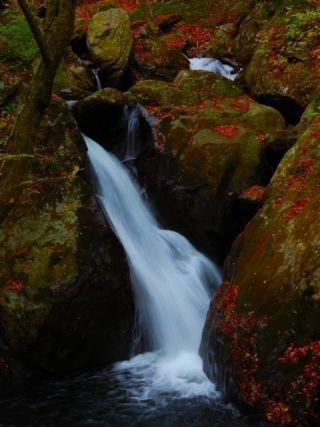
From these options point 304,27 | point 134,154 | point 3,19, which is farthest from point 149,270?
point 3,19

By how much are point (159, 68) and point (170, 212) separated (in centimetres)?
770

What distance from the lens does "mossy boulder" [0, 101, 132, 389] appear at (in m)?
8.47

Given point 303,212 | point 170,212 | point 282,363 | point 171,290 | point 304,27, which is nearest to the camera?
point 282,363

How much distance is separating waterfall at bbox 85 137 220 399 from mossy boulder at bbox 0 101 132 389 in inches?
22.9

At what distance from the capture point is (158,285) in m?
10.3

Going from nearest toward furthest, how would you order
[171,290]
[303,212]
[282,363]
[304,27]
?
1. [282,363]
2. [303,212]
3. [171,290]
4. [304,27]

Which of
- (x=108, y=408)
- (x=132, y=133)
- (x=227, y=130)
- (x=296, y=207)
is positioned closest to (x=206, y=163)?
(x=227, y=130)

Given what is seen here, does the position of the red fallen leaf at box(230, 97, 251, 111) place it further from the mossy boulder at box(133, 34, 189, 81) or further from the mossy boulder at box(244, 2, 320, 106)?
the mossy boulder at box(133, 34, 189, 81)

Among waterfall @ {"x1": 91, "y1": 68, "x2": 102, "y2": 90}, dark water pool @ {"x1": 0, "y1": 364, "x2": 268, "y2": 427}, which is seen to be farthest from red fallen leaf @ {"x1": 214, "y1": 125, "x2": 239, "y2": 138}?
dark water pool @ {"x1": 0, "y1": 364, "x2": 268, "y2": 427}

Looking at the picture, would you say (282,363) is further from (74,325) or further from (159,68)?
(159,68)

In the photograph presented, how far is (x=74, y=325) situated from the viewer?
872cm

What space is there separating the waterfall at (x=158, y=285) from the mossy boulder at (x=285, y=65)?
5.29 metres

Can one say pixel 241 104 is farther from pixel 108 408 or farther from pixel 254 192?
pixel 108 408

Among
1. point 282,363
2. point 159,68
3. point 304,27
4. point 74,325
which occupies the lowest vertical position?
point 282,363
